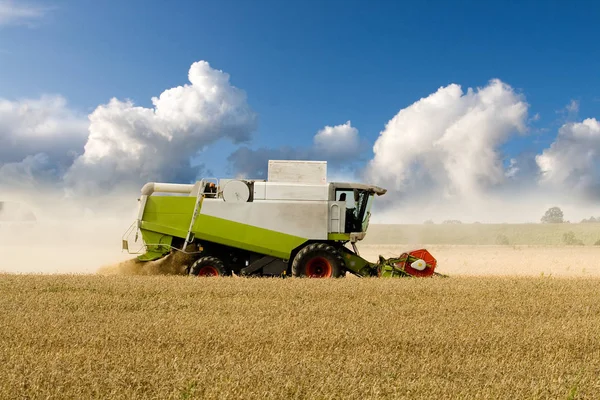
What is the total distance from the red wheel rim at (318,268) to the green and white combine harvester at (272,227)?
26 mm

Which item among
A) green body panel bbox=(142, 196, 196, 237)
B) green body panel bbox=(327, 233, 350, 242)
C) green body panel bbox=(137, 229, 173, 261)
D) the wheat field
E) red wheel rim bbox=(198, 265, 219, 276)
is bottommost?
the wheat field

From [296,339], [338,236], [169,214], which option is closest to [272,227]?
[338,236]

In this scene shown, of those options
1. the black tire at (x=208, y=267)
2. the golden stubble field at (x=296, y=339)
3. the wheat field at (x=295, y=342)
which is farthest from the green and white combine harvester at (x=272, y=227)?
the wheat field at (x=295, y=342)

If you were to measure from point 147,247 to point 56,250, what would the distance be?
18.1 m

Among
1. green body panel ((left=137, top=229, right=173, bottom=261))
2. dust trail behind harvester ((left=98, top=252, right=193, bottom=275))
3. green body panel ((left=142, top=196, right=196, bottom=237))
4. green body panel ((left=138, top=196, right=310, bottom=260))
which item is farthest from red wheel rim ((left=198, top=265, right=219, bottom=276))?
green body panel ((left=137, top=229, right=173, bottom=261))

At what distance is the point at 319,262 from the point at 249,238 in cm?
193

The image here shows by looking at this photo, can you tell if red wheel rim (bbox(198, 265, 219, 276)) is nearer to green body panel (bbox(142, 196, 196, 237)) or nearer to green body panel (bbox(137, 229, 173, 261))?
green body panel (bbox(142, 196, 196, 237))

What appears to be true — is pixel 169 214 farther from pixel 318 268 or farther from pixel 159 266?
pixel 318 268

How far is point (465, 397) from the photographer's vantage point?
479 centimetres

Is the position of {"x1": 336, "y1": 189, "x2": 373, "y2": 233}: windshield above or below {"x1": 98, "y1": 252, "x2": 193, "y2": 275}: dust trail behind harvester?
above

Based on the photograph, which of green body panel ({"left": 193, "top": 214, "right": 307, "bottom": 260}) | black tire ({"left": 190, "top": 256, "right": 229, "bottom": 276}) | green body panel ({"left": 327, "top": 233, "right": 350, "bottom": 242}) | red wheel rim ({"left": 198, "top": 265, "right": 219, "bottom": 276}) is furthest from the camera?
green body panel ({"left": 327, "top": 233, "right": 350, "bottom": 242})

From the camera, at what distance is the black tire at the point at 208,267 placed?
15.2 m

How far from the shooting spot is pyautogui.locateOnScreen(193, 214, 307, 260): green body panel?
50.8 feet

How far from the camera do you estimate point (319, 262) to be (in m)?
15.4
